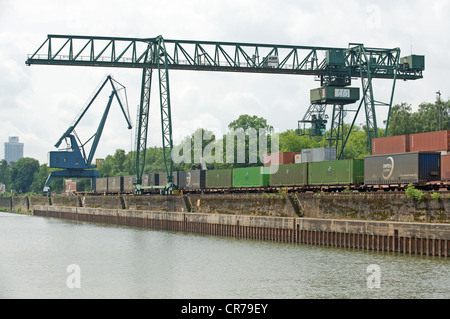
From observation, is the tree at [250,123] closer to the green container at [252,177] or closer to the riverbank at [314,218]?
the riverbank at [314,218]

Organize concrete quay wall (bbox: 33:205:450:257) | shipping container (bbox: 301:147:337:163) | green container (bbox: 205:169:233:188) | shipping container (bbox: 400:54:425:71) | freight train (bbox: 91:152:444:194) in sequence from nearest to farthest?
1. concrete quay wall (bbox: 33:205:450:257)
2. freight train (bbox: 91:152:444:194)
3. shipping container (bbox: 301:147:337:163)
4. shipping container (bbox: 400:54:425:71)
5. green container (bbox: 205:169:233:188)

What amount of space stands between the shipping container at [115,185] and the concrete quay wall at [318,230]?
2792cm

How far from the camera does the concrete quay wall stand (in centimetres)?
3844

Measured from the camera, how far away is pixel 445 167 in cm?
4488

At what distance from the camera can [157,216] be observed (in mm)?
73375

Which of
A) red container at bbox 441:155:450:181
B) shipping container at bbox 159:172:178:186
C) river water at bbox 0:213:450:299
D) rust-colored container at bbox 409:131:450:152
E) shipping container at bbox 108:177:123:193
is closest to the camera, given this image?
river water at bbox 0:213:450:299

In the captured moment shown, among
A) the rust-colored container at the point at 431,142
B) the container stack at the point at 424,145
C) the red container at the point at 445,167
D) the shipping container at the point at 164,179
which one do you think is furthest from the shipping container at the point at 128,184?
the red container at the point at 445,167

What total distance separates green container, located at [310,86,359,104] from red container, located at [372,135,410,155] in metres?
14.6

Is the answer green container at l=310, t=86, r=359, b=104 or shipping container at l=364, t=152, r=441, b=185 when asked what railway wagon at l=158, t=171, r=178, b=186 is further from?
shipping container at l=364, t=152, r=441, b=185

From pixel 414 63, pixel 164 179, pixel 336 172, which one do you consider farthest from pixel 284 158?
pixel 164 179

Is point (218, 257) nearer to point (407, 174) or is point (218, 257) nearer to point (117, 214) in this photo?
point (407, 174)

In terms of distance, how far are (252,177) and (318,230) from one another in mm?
19633

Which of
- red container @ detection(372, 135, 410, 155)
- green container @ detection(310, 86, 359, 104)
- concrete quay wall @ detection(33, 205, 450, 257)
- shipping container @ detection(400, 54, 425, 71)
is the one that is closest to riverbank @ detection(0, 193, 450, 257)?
concrete quay wall @ detection(33, 205, 450, 257)

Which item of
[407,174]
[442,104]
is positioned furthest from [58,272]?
[442,104]
